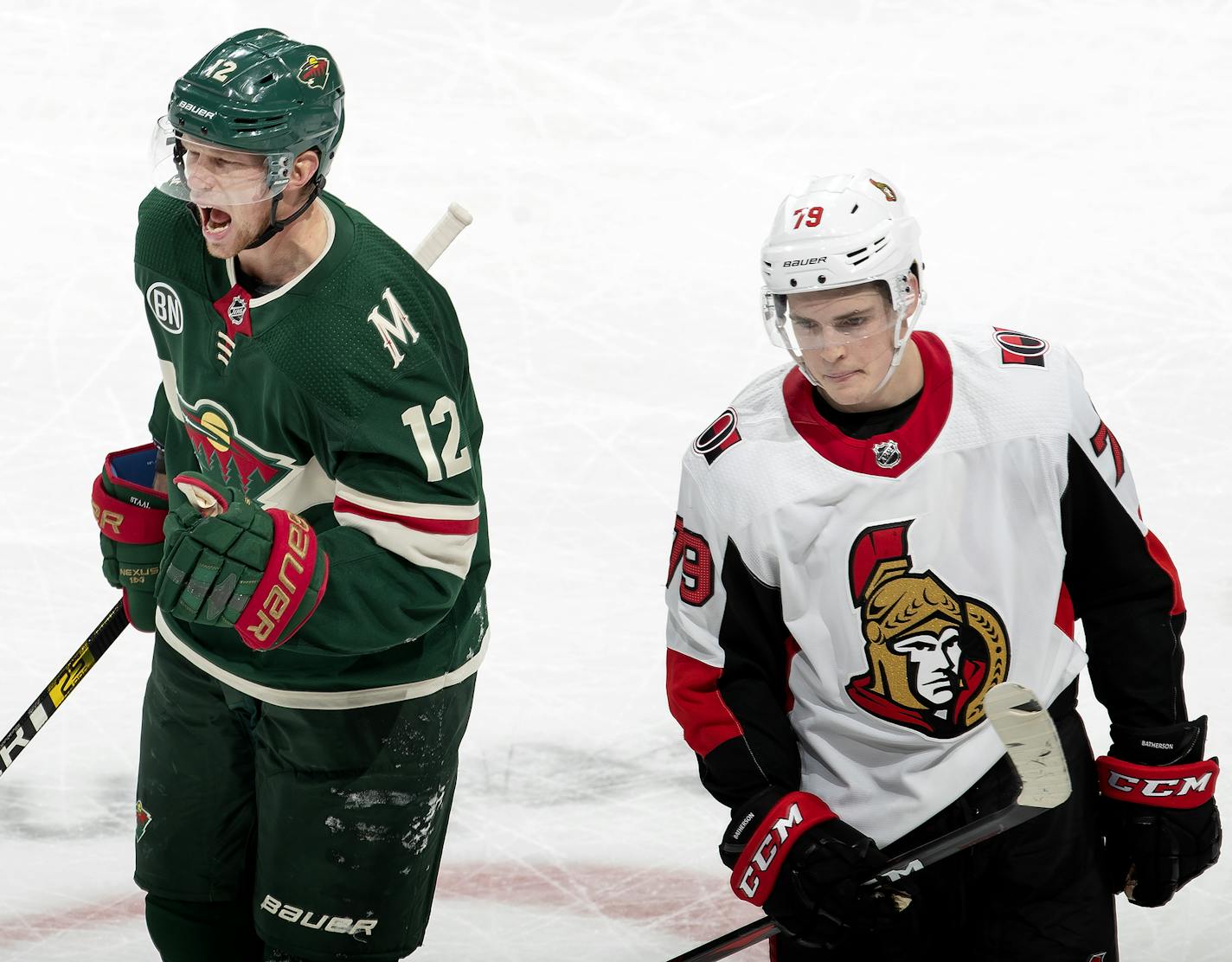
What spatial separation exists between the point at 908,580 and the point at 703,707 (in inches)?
11.5

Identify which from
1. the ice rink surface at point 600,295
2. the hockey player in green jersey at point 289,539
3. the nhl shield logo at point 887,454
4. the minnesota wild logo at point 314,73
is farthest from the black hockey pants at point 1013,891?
the minnesota wild logo at point 314,73

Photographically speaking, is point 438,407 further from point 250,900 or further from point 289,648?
point 250,900

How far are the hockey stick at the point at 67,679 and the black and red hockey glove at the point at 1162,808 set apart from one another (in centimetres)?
144

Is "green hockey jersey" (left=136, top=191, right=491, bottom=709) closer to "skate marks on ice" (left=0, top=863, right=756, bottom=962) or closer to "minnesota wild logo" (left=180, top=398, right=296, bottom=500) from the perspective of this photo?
"minnesota wild logo" (left=180, top=398, right=296, bottom=500)

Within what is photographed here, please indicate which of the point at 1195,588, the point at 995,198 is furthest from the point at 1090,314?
the point at 1195,588

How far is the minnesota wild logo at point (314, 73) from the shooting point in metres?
2.13

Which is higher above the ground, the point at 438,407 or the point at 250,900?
the point at 438,407

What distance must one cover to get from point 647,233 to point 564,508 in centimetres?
139

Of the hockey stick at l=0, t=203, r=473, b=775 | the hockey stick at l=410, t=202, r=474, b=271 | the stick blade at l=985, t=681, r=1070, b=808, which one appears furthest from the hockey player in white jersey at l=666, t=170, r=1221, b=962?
the hockey stick at l=0, t=203, r=473, b=775

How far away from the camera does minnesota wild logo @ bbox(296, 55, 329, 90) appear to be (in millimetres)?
2127

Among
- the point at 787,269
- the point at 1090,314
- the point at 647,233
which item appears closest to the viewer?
the point at 787,269

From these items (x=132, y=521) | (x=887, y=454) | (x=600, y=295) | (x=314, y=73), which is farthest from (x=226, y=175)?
(x=600, y=295)

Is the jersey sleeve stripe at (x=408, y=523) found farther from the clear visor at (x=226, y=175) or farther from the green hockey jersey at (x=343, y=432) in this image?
the clear visor at (x=226, y=175)

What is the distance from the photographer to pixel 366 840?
7.57 ft
